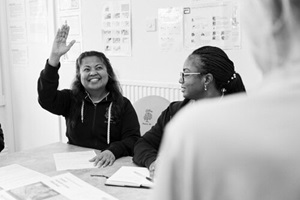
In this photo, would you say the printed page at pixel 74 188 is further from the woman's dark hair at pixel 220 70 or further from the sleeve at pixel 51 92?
the woman's dark hair at pixel 220 70

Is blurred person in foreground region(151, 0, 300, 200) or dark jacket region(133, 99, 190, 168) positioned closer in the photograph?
blurred person in foreground region(151, 0, 300, 200)

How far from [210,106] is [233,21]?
2366mm

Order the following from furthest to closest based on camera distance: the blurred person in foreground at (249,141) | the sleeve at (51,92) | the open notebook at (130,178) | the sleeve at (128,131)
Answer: the sleeve at (51,92) → the sleeve at (128,131) → the open notebook at (130,178) → the blurred person in foreground at (249,141)

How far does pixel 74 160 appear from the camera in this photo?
174 cm

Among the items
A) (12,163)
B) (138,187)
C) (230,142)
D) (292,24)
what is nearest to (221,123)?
(230,142)

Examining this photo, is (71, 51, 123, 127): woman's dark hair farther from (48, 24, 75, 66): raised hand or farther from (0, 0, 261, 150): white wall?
(0, 0, 261, 150): white wall

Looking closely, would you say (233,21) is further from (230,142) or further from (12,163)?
(230,142)

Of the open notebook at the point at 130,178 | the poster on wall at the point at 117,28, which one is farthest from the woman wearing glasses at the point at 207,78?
the poster on wall at the point at 117,28

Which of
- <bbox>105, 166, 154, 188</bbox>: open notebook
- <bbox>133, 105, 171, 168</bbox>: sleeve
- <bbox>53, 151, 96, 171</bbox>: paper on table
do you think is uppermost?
<bbox>133, 105, 171, 168</bbox>: sleeve

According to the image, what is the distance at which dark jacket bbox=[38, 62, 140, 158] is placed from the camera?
2.10 metres

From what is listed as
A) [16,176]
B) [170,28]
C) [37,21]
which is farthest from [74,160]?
[37,21]

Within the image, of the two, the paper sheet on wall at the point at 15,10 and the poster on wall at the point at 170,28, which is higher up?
the paper sheet on wall at the point at 15,10

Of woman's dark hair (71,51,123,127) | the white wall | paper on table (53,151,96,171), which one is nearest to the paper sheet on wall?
the white wall

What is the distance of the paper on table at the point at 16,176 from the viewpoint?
1431 millimetres
